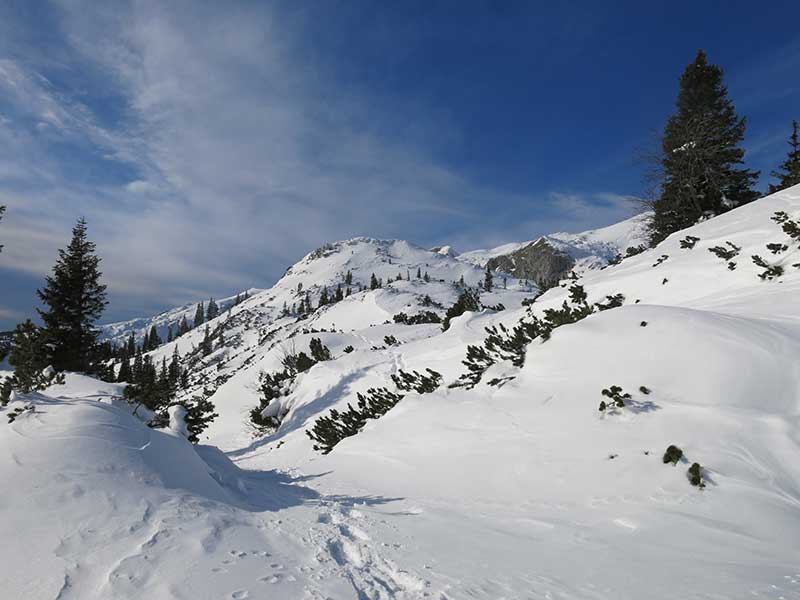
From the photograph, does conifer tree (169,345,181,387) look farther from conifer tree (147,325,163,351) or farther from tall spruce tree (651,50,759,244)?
conifer tree (147,325,163,351)

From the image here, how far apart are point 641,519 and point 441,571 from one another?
8.00ft

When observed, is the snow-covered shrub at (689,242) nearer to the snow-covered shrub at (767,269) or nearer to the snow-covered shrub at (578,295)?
the snow-covered shrub at (767,269)

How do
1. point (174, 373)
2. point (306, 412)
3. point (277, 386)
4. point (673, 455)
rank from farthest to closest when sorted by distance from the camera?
point (174, 373) < point (277, 386) < point (306, 412) < point (673, 455)

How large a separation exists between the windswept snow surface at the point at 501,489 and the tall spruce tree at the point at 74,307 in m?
15.3

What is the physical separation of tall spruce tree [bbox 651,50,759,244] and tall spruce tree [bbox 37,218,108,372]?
97.9ft

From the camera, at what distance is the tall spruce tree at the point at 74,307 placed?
2139cm

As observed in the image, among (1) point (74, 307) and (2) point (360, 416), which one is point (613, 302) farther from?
(1) point (74, 307)

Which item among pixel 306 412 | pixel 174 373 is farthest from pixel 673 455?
pixel 174 373

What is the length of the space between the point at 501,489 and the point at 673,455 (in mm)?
2139

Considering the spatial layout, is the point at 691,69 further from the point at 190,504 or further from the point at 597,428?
the point at 190,504


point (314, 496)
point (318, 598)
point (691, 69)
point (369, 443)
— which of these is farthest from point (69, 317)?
point (691, 69)

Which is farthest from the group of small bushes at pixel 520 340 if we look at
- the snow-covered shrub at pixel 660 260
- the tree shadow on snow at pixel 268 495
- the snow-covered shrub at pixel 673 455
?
the tree shadow on snow at pixel 268 495

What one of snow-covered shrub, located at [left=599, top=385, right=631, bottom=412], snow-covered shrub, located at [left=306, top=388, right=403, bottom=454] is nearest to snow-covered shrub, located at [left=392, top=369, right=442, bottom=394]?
snow-covered shrub, located at [left=306, top=388, right=403, bottom=454]

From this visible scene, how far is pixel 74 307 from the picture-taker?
22.3m
